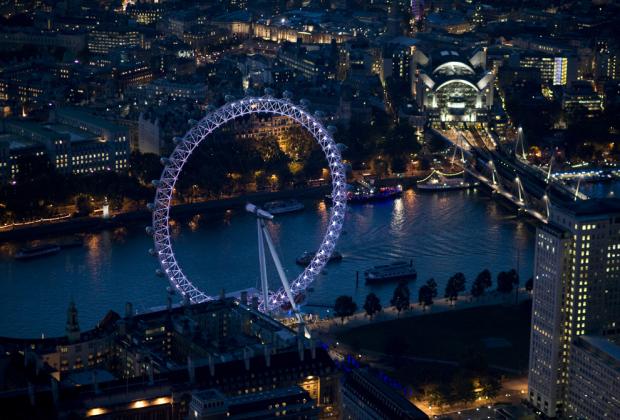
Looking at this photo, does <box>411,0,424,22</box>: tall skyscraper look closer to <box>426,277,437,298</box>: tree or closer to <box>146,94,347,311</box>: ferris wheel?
<box>146,94,347,311</box>: ferris wheel

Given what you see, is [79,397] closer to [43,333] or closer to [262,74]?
[43,333]

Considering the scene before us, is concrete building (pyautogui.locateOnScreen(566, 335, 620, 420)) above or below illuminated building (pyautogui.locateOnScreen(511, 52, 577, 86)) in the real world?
below

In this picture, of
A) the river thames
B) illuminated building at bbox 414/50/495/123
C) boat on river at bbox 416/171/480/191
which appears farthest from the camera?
illuminated building at bbox 414/50/495/123

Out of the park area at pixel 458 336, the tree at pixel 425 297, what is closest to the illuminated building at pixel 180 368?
the park area at pixel 458 336

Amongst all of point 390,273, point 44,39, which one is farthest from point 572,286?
point 44,39

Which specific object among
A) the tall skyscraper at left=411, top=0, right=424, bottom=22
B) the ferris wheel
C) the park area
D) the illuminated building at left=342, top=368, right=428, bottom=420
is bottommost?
the park area

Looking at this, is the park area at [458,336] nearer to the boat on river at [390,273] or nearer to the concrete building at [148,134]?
the boat on river at [390,273]

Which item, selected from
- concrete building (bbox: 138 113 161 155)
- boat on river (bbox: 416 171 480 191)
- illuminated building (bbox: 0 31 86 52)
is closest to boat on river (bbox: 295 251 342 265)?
boat on river (bbox: 416 171 480 191)
